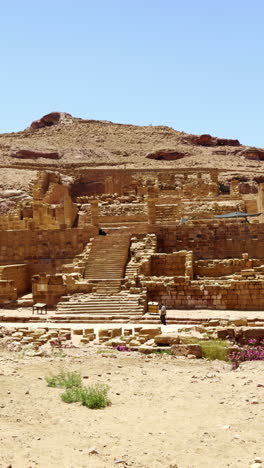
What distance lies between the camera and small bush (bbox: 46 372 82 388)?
1041 centimetres

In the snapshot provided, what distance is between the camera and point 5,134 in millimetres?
80500

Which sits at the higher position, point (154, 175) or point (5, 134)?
point (5, 134)

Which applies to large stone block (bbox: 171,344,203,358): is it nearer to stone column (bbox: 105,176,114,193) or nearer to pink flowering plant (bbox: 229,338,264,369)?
pink flowering plant (bbox: 229,338,264,369)

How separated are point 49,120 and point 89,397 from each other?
282ft

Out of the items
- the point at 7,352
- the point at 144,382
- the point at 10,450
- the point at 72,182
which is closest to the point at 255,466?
the point at 10,450

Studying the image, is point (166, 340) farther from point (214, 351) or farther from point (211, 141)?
point (211, 141)

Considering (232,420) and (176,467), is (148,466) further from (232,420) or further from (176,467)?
(232,420)

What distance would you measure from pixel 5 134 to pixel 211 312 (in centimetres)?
6636

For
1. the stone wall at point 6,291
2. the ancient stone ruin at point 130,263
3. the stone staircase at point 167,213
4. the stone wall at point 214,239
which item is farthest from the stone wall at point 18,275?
the stone staircase at point 167,213

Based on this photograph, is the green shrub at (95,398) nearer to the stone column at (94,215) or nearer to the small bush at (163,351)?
the small bush at (163,351)

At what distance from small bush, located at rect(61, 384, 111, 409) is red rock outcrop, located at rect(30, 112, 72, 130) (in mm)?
82088

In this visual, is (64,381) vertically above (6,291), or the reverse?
(6,291)

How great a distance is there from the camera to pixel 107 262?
74.9ft

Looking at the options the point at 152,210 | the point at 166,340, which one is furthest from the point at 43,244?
the point at 166,340
